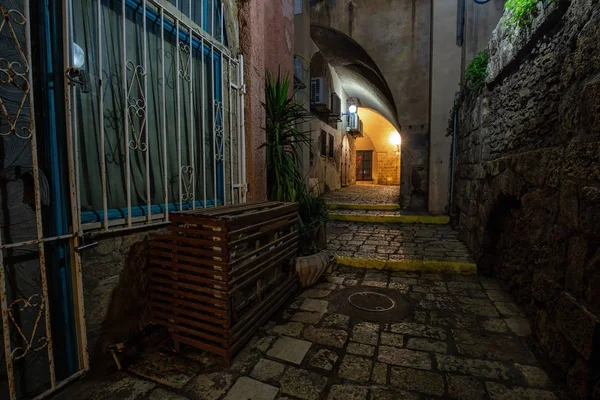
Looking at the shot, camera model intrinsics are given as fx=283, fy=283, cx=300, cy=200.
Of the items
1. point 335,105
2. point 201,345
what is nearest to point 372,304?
point 201,345

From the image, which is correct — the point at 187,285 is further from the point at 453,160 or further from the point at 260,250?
the point at 453,160

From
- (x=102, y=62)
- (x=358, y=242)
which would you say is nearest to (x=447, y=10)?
(x=358, y=242)

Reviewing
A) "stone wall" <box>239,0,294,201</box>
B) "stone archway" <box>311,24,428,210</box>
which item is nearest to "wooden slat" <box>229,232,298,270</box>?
"stone wall" <box>239,0,294,201</box>

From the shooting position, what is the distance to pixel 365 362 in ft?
6.47

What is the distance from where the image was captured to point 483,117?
12.6 ft

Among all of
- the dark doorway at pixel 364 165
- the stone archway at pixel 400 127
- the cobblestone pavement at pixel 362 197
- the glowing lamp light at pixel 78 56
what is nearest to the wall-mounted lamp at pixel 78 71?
the glowing lamp light at pixel 78 56

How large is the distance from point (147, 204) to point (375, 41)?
24.2ft

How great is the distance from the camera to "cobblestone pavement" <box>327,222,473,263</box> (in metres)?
4.11

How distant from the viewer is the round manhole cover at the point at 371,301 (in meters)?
2.77

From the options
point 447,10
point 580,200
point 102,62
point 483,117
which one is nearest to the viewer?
point 580,200

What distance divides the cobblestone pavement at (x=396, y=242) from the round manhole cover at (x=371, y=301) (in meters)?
1.02

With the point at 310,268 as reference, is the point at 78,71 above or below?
above

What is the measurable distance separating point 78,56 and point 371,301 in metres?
→ 3.12

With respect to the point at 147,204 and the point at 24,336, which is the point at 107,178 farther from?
the point at 24,336
